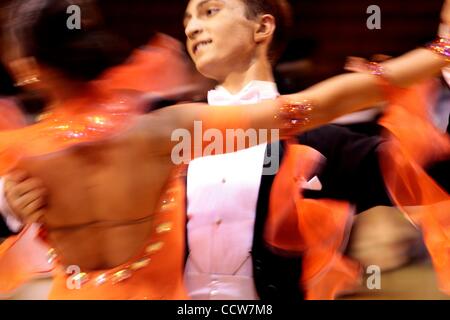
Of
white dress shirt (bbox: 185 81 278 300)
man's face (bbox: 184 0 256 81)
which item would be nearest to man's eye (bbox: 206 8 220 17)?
man's face (bbox: 184 0 256 81)

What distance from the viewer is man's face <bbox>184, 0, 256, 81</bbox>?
1803 millimetres

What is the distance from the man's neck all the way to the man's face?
0.04 feet

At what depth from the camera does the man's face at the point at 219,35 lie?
1.80m

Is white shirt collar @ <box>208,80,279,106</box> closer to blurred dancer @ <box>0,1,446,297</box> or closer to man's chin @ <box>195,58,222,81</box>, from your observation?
→ man's chin @ <box>195,58,222,81</box>

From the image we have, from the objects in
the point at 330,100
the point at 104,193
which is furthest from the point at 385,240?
the point at 104,193

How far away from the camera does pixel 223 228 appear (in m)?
1.73

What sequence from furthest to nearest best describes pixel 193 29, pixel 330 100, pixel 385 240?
pixel 385 240, pixel 193 29, pixel 330 100

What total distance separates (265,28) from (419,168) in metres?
0.53

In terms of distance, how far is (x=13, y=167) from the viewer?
1.33 metres

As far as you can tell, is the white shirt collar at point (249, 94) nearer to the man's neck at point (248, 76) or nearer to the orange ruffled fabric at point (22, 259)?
the man's neck at point (248, 76)

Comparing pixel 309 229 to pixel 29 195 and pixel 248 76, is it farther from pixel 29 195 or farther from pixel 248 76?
pixel 29 195
